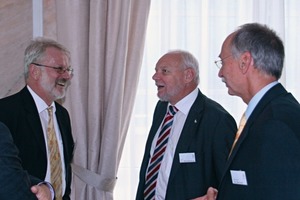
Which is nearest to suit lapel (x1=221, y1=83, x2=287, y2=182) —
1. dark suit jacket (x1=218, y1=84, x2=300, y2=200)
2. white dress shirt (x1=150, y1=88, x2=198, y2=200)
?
dark suit jacket (x1=218, y1=84, x2=300, y2=200)

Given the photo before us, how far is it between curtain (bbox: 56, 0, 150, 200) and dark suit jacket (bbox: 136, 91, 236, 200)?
0.80m

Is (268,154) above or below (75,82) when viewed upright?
below

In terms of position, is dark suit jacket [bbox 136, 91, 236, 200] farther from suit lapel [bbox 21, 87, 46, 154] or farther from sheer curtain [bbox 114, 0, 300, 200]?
sheer curtain [bbox 114, 0, 300, 200]

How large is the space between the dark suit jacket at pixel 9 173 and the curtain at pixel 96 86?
6.57 ft

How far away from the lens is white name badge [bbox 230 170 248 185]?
174 cm

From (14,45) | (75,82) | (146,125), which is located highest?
(14,45)

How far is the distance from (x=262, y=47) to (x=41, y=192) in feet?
3.29

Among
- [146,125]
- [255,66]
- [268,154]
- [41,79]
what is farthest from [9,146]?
[146,125]

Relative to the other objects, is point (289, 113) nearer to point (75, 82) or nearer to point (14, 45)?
point (75, 82)

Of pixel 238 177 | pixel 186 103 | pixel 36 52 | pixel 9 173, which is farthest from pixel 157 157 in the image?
pixel 9 173

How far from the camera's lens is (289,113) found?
167 cm

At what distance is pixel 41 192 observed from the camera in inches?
65.0

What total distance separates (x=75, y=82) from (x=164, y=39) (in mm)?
783

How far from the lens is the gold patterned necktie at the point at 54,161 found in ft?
8.84
